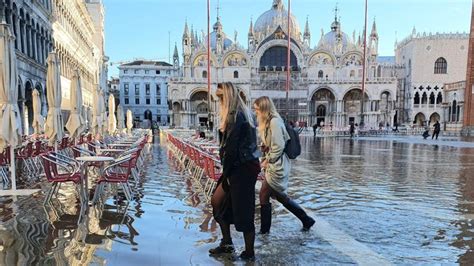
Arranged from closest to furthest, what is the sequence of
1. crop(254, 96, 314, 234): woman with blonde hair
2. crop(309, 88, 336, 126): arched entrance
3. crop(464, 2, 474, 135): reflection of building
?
crop(254, 96, 314, 234): woman with blonde hair
crop(464, 2, 474, 135): reflection of building
crop(309, 88, 336, 126): arched entrance

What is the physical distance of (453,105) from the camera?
1829 inches

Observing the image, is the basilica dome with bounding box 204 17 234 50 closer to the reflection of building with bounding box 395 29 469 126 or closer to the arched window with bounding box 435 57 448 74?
the reflection of building with bounding box 395 29 469 126

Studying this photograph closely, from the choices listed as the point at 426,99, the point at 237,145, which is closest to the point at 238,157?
the point at 237,145

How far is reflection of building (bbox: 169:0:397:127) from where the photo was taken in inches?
2461

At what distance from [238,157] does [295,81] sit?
61.8 meters

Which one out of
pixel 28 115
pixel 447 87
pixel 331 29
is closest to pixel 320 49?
pixel 331 29

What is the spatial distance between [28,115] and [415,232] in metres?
28.6

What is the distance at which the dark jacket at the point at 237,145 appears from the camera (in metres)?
3.77

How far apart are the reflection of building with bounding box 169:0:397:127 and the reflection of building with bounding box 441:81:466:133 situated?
13.9 meters

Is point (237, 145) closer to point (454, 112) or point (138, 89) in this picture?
point (454, 112)

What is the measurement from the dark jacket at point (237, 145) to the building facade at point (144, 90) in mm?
90518

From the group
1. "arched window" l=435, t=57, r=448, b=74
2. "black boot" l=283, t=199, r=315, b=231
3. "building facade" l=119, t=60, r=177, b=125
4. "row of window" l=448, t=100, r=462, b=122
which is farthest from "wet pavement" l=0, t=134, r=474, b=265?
"building facade" l=119, t=60, r=177, b=125

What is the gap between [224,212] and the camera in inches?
163

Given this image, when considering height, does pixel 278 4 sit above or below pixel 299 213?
above
